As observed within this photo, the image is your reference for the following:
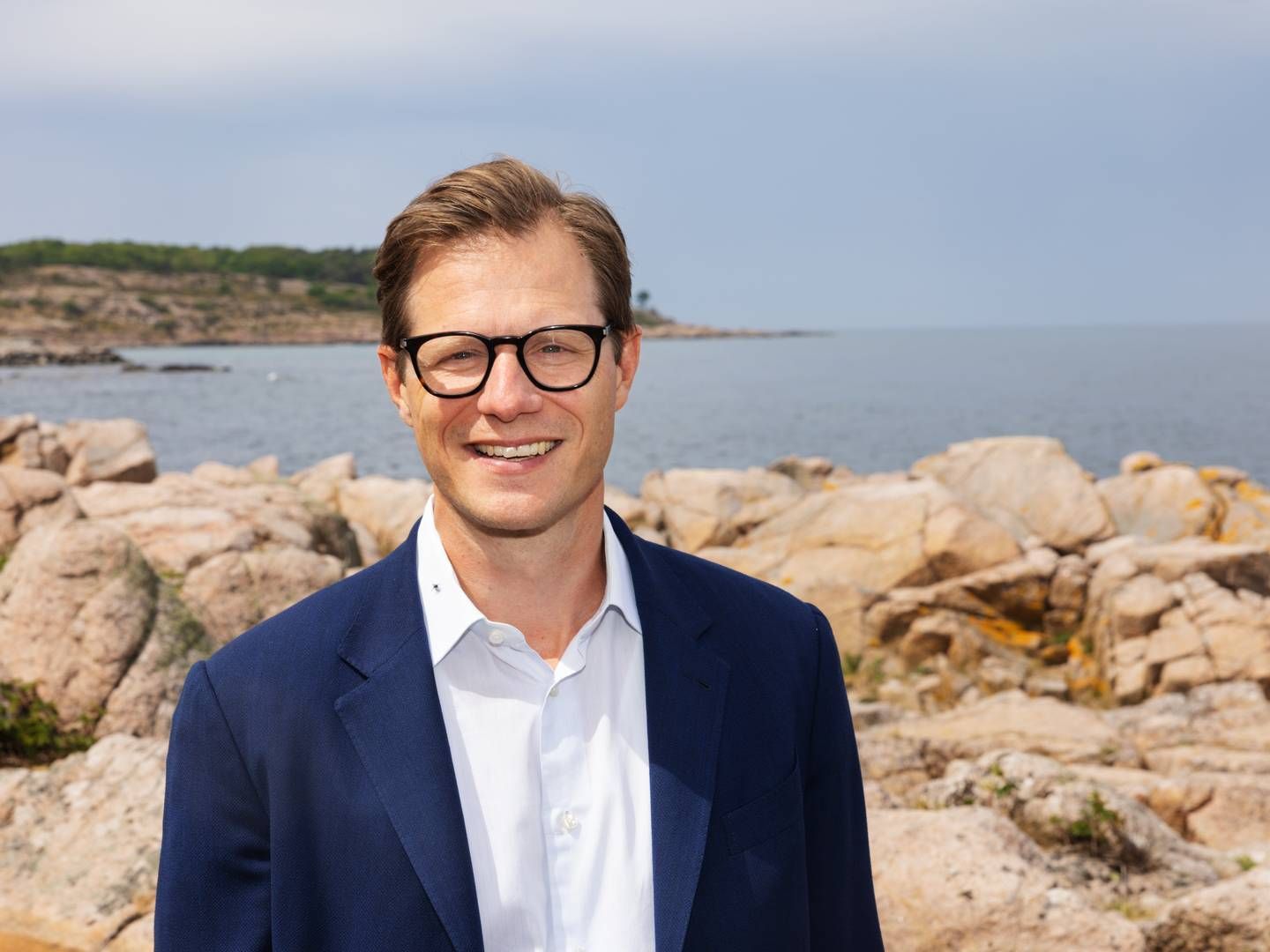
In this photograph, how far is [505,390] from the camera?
245 cm

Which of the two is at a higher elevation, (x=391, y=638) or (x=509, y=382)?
(x=509, y=382)

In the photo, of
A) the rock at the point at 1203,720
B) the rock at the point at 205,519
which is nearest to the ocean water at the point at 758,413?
the rock at the point at 205,519

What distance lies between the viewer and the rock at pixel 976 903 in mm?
5086

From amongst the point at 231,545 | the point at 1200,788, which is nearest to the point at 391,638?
the point at 1200,788

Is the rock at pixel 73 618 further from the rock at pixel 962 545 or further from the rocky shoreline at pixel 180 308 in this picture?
the rocky shoreline at pixel 180 308

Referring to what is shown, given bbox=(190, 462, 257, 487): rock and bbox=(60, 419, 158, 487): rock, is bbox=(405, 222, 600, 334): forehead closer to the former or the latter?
bbox=(190, 462, 257, 487): rock

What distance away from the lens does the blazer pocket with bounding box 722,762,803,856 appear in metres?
2.54

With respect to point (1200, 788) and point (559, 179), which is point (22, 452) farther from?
point (559, 179)

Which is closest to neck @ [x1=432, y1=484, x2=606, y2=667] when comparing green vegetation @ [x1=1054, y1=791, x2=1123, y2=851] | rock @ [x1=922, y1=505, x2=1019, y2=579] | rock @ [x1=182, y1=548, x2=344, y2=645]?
green vegetation @ [x1=1054, y1=791, x2=1123, y2=851]

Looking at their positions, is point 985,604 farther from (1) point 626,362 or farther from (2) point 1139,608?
(1) point 626,362

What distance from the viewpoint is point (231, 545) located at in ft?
34.6

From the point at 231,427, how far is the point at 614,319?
6427 cm

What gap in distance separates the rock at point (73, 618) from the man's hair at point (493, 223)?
237 inches

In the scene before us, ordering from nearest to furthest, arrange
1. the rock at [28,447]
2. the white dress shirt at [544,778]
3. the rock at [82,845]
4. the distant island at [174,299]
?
the white dress shirt at [544,778], the rock at [82,845], the rock at [28,447], the distant island at [174,299]
